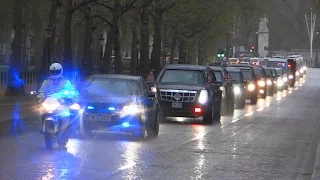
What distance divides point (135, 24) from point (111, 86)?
25033mm

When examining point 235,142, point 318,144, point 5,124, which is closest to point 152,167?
point 235,142

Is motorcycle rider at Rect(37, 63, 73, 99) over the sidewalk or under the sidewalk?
over

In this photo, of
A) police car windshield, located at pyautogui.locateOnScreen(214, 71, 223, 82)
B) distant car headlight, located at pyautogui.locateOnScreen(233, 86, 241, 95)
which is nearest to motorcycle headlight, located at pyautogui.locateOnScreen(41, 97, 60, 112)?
police car windshield, located at pyautogui.locateOnScreen(214, 71, 223, 82)

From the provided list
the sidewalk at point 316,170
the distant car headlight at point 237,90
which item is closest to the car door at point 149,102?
the sidewalk at point 316,170

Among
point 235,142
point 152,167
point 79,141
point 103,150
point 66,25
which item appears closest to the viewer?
point 152,167

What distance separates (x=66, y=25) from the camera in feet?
111

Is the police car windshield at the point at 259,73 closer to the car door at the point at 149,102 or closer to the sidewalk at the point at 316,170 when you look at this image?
the car door at the point at 149,102

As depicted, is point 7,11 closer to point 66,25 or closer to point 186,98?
point 66,25

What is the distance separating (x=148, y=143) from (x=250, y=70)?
23838 millimetres

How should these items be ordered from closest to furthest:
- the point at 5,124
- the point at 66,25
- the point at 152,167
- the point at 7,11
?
the point at 152,167
the point at 5,124
the point at 66,25
the point at 7,11

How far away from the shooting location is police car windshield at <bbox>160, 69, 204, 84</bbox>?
77.8 feet

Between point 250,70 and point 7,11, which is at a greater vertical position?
point 7,11

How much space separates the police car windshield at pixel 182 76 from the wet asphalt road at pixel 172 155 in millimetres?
2386

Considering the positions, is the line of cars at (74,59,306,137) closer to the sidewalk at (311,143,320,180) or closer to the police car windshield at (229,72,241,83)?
the police car windshield at (229,72,241,83)
